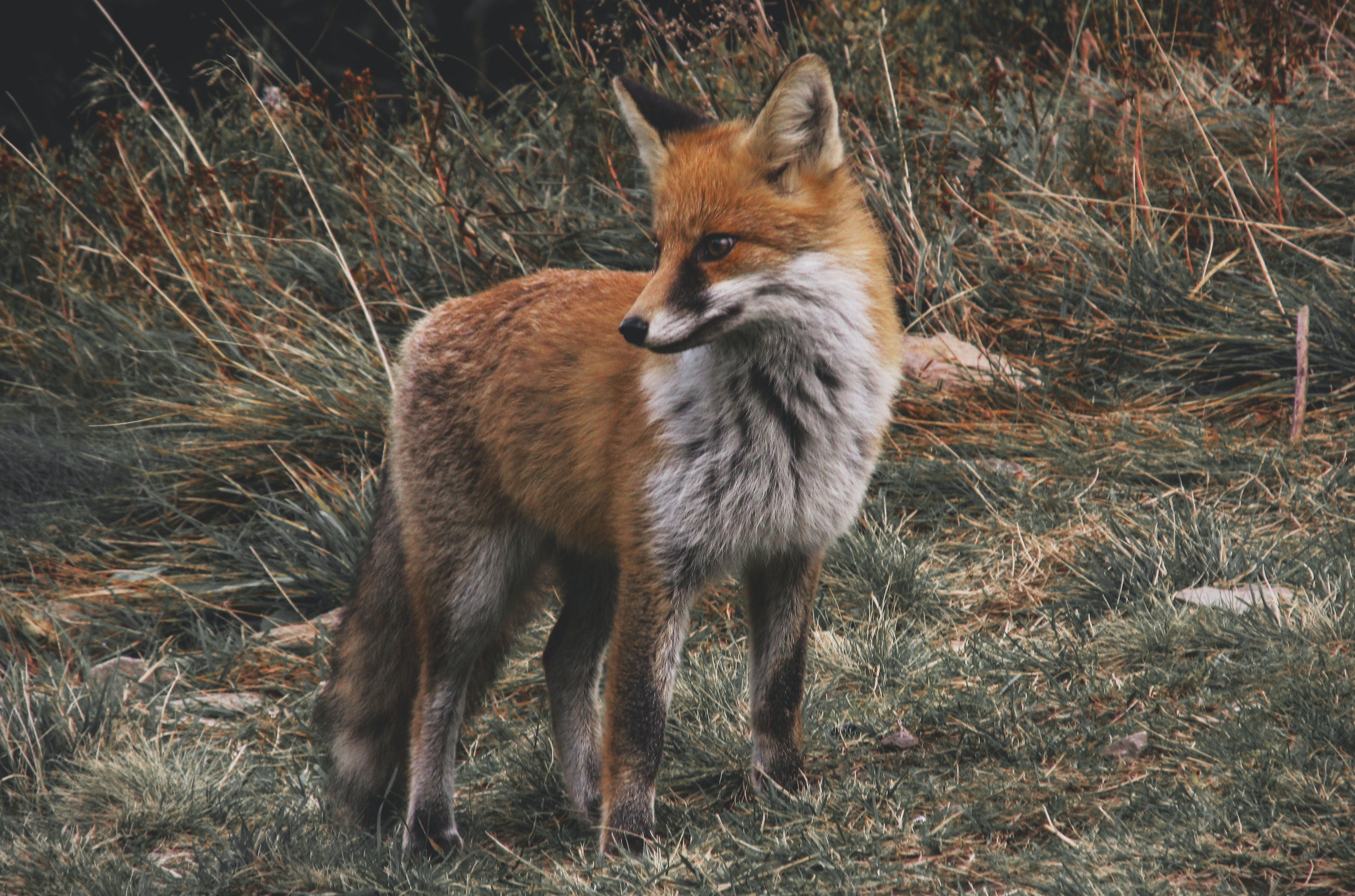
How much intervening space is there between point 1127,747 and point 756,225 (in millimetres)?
1755

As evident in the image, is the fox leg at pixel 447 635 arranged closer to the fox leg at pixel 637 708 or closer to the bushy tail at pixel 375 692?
the bushy tail at pixel 375 692

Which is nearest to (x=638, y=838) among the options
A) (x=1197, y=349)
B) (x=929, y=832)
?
(x=929, y=832)

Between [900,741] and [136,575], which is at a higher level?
[900,741]

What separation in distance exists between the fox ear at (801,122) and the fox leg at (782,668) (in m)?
1.12

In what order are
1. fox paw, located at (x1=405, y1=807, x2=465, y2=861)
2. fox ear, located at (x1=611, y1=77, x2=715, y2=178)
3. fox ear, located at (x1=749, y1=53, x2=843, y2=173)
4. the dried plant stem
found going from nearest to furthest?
fox ear, located at (x1=749, y1=53, x2=843, y2=173)
fox ear, located at (x1=611, y1=77, x2=715, y2=178)
fox paw, located at (x1=405, y1=807, x2=465, y2=861)
the dried plant stem

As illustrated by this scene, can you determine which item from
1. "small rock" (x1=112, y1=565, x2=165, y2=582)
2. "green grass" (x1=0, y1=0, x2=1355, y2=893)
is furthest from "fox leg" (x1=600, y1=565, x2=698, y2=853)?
"small rock" (x1=112, y1=565, x2=165, y2=582)

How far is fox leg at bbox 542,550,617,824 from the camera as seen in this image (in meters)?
3.82

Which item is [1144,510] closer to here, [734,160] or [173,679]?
[734,160]

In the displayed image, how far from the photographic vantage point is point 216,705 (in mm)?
4602

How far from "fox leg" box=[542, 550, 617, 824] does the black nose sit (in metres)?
1.27

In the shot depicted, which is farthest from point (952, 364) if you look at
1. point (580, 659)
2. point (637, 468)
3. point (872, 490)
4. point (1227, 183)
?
point (637, 468)

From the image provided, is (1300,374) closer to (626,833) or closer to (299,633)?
(626,833)

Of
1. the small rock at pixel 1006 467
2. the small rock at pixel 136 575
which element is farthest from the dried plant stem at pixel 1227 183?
the small rock at pixel 136 575

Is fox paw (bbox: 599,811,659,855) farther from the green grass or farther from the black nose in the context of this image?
the black nose
